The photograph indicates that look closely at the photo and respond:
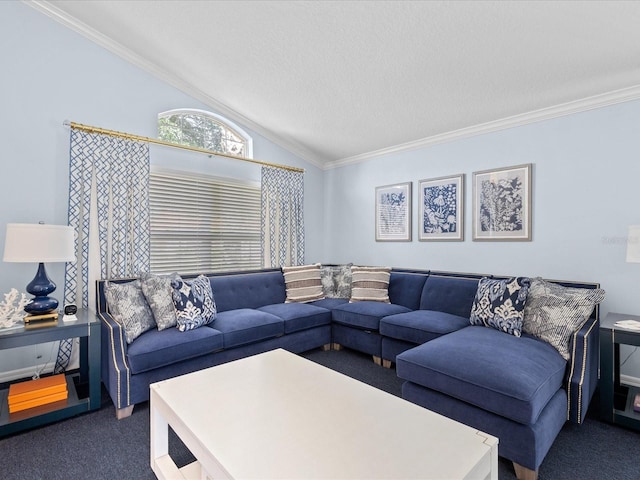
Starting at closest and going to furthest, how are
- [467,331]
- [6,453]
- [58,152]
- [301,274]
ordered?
1. [6,453]
2. [467,331]
3. [58,152]
4. [301,274]

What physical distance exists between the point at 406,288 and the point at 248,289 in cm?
174

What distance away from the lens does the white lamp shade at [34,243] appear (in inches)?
84.8

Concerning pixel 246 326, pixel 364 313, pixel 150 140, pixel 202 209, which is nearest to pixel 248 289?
pixel 246 326

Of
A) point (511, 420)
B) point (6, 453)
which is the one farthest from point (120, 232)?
point (511, 420)

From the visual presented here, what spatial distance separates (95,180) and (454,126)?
3600 millimetres

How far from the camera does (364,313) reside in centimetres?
321

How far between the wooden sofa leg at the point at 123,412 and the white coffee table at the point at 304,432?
778 millimetres

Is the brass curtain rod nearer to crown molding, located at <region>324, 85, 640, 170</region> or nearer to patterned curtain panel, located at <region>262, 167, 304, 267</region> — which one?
patterned curtain panel, located at <region>262, 167, 304, 267</region>

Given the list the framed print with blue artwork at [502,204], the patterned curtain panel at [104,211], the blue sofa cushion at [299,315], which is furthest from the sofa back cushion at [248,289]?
the framed print with blue artwork at [502,204]

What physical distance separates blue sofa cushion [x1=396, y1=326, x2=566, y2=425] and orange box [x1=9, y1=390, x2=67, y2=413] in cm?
234

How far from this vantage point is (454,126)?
351cm

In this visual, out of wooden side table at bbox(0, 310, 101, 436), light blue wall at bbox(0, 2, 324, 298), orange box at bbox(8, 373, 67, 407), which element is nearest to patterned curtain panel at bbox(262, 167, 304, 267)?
light blue wall at bbox(0, 2, 324, 298)

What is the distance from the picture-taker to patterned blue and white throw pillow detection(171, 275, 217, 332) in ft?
8.69

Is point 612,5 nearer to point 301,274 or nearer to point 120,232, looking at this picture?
point 301,274
